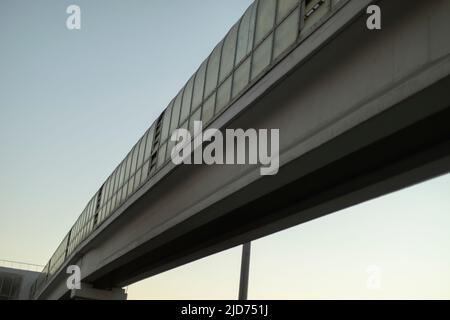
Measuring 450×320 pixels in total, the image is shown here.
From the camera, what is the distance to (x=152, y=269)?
76.0ft

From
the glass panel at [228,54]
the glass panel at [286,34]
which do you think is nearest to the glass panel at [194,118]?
the glass panel at [228,54]

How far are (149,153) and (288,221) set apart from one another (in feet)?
24.4

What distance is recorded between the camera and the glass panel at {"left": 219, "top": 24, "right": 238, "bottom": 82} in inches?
533

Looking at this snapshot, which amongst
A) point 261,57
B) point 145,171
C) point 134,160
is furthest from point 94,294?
point 261,57

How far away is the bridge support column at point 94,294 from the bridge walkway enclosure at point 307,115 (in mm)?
11554

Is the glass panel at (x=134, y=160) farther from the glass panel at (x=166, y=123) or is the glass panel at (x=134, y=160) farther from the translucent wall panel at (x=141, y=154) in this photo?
the glass panel at (x=166, y=123)

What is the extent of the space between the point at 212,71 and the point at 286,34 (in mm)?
4386

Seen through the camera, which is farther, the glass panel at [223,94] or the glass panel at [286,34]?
the glass panel at [223,94]

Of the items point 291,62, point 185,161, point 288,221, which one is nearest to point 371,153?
point 291,62

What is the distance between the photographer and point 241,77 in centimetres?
1249

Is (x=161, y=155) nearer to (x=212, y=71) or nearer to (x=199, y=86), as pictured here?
(x=199, y=86)

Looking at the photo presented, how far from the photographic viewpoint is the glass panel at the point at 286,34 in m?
10.3

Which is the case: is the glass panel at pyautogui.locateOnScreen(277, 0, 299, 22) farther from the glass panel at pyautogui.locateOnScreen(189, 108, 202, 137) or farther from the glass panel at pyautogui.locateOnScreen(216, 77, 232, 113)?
the glass panel at pyautogui.locateOnScreen(189, 108, 202, 137)

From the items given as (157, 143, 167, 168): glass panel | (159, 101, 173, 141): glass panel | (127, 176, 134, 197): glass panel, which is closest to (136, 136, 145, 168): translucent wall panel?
(127, 176, 134, 197): glass panel
